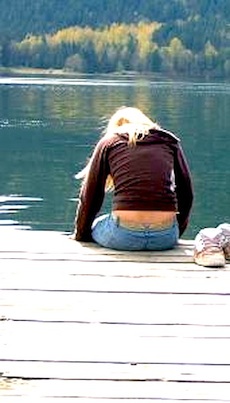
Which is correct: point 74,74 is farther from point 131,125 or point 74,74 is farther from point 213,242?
point 213,242

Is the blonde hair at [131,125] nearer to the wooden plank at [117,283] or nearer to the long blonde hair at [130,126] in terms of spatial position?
the long blonde hair at [130,126]

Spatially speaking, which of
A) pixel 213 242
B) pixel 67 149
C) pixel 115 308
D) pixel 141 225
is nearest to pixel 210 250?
pixel 213 242

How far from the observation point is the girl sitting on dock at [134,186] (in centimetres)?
634

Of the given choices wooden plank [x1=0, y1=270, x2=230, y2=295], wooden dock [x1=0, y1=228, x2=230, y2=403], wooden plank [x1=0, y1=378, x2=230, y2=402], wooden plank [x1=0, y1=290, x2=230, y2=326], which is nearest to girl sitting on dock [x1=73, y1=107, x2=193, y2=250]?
wooden dock [x1=0, y1=228, x2=230, y2=403]

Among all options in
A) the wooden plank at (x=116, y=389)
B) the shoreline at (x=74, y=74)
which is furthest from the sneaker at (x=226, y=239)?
the shoreline at (x=74, y=74)

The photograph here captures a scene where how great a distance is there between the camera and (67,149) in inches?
1702

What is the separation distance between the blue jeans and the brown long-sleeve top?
0.13m

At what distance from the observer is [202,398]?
388 cm

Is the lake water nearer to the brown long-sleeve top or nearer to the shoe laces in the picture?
the brown long-sleeve top

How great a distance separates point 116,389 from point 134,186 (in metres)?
2.55

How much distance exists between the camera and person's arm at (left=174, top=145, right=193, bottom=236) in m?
6.73

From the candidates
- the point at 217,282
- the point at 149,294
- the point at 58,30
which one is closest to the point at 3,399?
the point at 149,294

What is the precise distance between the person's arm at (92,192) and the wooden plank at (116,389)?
2.71 m

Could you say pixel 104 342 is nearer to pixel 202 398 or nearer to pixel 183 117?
pixel 202 398
